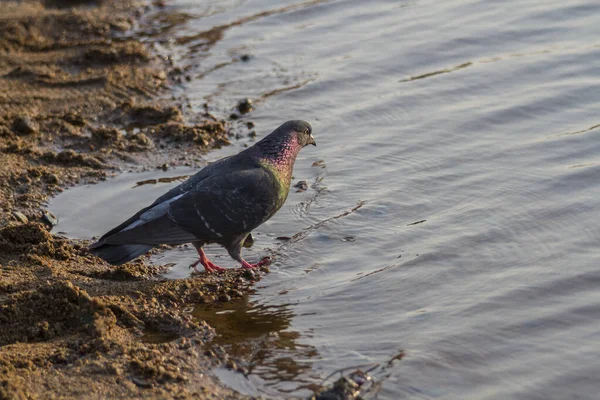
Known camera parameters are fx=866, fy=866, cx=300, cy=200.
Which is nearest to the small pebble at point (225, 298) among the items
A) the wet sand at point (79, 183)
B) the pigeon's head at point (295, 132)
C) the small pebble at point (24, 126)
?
the wet sand at point (79, 183)

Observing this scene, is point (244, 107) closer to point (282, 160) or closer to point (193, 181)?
point (282, 160)

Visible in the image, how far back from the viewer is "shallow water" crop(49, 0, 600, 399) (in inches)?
176

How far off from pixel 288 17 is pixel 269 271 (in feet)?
18.6

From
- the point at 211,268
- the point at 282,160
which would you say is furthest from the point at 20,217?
the point at 282,160

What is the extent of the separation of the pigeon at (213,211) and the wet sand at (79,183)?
8.8 inches

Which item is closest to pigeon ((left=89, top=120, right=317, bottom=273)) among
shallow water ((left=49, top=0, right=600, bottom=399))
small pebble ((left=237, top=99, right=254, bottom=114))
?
shallow water ((left=49, top=0, right=600, bottom=399))

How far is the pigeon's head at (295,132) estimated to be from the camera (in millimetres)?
6125

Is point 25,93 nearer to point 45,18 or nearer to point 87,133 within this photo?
point 87,133

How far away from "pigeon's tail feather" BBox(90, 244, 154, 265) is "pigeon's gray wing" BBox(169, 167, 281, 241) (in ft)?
1.08

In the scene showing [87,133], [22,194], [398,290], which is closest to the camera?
[398,290]

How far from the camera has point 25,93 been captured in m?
8.28

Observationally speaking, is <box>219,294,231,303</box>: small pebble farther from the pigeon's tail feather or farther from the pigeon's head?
the pigeon's head

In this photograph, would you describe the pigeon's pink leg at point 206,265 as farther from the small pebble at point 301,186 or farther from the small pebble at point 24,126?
the small pebble at point 24,126

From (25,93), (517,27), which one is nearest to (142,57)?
(25,93)
